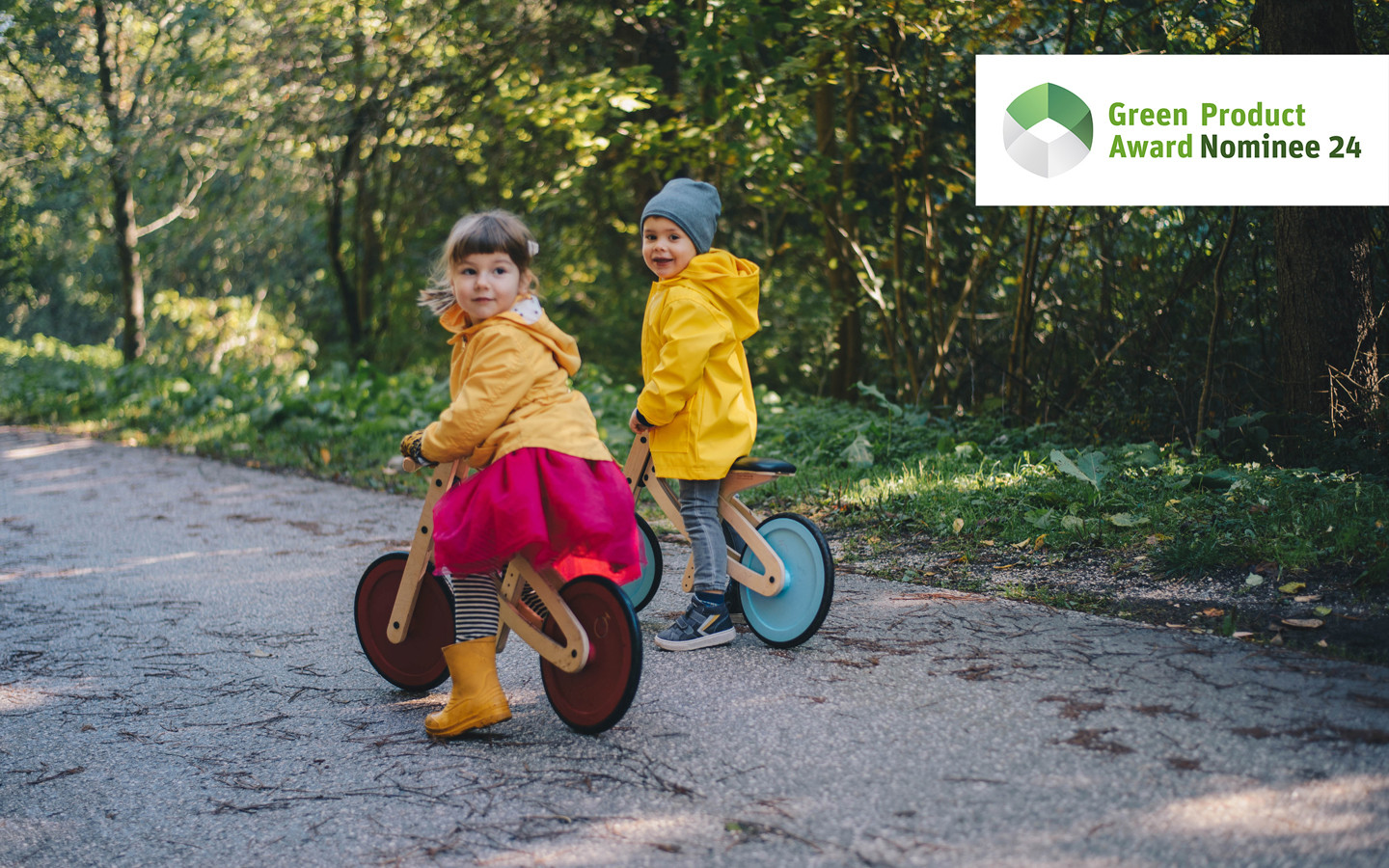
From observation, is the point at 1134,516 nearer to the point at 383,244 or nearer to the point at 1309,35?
the point at 1309,35

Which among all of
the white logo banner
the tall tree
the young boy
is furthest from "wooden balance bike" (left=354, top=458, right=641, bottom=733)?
the tall tree

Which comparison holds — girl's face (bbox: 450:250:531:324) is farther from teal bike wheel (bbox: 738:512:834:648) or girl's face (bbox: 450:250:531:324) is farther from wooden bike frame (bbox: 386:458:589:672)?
teal bike wheel (bbox: 738:512:834:648)

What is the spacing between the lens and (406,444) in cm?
326

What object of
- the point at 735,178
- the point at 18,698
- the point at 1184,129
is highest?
the point at 735,178

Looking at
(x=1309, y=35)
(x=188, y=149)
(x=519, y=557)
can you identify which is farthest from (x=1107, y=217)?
(x=188, y=149)

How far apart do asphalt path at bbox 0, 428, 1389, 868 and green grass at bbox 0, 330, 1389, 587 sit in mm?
881

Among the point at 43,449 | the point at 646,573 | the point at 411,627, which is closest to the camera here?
the point at 411,627

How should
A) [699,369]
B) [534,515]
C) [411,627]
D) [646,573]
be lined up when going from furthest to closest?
[646,573], [699,369], [411,627], [534,515]

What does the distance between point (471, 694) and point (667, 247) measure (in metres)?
1.68

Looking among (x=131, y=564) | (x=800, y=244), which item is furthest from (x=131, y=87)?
(x=131, y=564)

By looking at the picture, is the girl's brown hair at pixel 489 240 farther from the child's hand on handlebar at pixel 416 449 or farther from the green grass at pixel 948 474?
the green grass at pixel 948 474

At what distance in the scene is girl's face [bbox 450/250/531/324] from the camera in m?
3.15

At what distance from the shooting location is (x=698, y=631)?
3.80 meters

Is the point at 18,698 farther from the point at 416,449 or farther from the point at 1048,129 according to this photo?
the point at 1048,129
